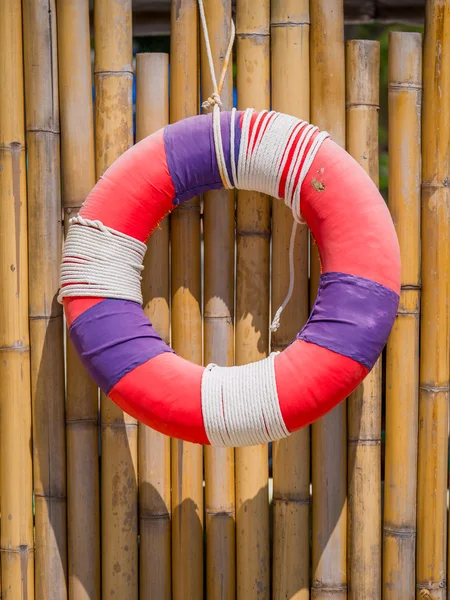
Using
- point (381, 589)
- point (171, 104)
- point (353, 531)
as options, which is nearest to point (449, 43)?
point (171, 104)

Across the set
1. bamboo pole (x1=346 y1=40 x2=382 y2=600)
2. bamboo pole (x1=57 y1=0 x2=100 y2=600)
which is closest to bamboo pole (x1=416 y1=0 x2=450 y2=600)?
bamboo pole (x1=346 y1=40 x2=382 y2=600)

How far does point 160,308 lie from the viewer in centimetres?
162

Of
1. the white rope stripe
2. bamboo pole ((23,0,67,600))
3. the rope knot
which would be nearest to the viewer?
the white rope stripe

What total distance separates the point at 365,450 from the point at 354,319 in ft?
1.35

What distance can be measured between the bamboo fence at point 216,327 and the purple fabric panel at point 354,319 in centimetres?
23

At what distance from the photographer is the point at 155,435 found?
5.32ft

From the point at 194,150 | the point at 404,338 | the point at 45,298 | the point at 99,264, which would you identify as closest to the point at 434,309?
the point at 404,338

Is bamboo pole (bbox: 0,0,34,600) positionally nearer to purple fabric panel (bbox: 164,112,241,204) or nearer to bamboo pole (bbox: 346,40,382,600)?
purple fabric panel (bbox: 164,112,241,204)

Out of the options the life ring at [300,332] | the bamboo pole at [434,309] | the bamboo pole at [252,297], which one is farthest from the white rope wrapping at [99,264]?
the bamboo pole at [434,309]

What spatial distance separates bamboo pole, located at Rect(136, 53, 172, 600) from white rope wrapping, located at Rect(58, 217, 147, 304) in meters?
0.17

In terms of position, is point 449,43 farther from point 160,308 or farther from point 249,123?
point 160,308

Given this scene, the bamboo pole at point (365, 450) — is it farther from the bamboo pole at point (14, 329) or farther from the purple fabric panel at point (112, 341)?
the bamboo pole at point (14, 329)

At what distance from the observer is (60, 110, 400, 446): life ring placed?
4.48 feet

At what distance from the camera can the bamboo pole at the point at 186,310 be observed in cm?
158
